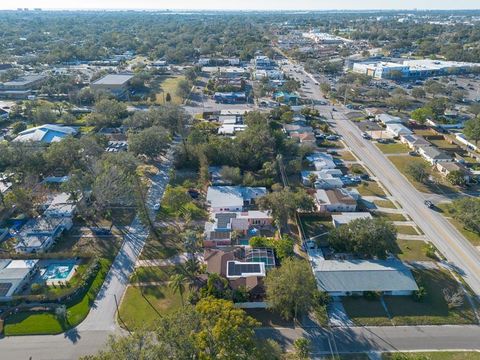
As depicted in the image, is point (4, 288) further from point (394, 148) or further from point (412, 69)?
point (412, 69)

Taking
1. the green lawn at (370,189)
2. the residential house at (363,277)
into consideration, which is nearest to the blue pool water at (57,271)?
the residential house at (363,277)

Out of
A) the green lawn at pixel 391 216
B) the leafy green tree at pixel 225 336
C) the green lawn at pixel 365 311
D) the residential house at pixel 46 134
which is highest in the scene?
the leafy green tree at pixel 225 336

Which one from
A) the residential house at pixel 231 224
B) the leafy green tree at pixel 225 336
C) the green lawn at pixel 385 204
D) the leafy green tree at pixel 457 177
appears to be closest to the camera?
the leafy green tree at pixel 225 336

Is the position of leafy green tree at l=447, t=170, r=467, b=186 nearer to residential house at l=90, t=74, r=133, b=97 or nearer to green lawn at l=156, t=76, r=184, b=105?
green lawn at l=156, t=76, r=184, b=105

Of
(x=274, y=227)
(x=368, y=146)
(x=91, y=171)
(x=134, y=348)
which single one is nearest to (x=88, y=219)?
(x=91, y=171)

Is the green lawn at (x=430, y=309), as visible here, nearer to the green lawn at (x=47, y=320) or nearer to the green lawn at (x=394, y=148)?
the green lawn at (x=47, y=320)

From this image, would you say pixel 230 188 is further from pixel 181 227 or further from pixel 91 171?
pixel 91 171
